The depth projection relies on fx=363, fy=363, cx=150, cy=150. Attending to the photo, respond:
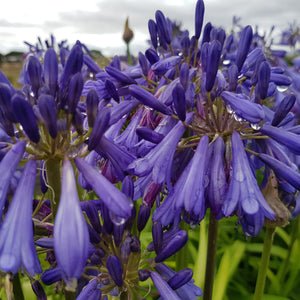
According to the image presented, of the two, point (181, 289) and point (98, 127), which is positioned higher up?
point (98, 127)

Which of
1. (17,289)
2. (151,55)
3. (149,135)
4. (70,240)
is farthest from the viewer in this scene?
(151,55)

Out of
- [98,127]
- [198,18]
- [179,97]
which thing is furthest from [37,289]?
[198,18]

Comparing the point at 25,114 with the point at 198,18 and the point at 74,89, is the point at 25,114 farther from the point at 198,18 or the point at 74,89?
the point at 198,18

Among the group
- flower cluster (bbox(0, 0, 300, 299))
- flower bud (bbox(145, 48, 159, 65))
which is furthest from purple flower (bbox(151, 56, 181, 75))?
flower bud (bbox(145, 48, 159, 65))

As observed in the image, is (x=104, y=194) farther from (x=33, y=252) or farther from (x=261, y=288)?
(x=261, y=288)

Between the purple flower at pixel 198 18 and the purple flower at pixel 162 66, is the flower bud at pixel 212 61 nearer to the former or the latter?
the purple flower at pixel 162 66

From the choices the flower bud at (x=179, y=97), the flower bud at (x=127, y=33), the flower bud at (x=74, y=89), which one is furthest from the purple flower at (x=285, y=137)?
the flower bud at (x=127, y=33)

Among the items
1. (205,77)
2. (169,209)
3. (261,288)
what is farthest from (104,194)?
(261,288)
